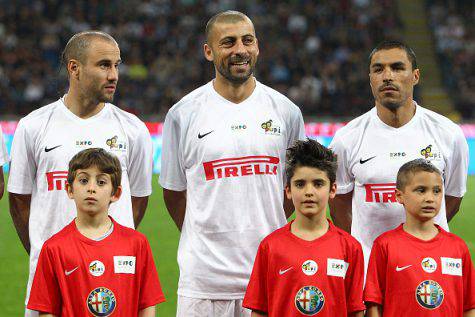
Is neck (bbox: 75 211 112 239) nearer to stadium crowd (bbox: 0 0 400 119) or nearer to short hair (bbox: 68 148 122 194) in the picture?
short hair (bbox: 68 148 122 194)

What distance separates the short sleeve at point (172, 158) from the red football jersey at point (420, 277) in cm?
121

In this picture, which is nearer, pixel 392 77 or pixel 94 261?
pixel 94 261

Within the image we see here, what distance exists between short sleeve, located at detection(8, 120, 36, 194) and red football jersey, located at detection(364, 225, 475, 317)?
1912mm

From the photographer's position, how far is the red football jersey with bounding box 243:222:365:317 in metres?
4.37

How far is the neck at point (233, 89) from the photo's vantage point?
4.97 m

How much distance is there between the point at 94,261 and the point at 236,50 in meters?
1.36

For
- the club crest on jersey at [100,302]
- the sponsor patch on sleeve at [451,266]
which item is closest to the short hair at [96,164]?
the club crest on jersey at [100,302]

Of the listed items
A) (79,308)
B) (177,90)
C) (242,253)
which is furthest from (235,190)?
(177,90)

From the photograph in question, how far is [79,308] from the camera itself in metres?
4.33

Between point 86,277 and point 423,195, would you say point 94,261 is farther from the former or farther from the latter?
point 423,195

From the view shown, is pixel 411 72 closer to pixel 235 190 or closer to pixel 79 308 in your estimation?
pixel 235 190

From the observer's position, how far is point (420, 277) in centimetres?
446

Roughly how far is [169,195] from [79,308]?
1067mm

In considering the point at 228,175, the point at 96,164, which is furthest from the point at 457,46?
the point at 96,164
